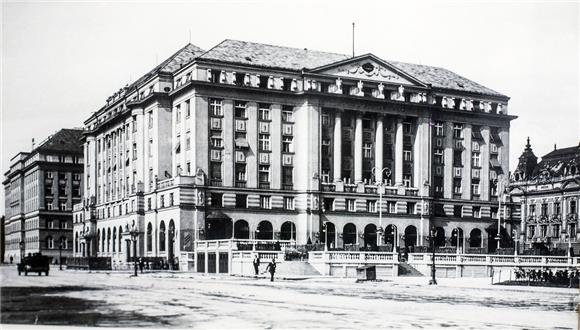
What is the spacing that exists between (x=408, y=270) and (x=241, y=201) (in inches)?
587

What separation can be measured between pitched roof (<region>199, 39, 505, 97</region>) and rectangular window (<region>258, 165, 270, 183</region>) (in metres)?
6.83

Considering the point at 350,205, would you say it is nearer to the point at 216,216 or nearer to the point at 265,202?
the point at 265,202

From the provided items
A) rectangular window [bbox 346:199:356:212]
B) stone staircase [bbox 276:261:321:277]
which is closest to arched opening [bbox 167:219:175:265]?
rectangular window [bbox 346:199:356:212]

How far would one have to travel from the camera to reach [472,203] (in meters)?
60.3

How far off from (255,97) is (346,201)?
31.4ft

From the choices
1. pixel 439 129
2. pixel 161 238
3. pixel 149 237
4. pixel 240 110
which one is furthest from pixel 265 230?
pixel 439 129

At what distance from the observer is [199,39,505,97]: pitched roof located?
53.7 m

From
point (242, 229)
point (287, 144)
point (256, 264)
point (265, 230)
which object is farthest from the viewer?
point (287, 144)

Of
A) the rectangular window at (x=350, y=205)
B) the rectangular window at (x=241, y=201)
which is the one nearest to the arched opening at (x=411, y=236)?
the rectangular window at (x=350, y=205)

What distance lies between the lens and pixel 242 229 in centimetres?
5378

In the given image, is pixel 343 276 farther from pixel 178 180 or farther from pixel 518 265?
pixel 178 180

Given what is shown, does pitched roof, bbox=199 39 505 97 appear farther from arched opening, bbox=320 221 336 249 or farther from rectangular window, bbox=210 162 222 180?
arched opening, bbox=320 221 336 249

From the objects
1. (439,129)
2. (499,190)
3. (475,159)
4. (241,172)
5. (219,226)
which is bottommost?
(219,226)

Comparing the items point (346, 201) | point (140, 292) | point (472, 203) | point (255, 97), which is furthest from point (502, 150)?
point (140, 292)
